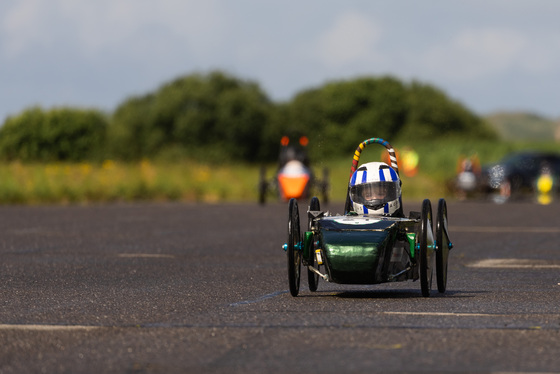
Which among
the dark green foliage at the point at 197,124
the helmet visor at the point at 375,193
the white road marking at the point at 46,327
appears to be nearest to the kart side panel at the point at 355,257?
the helmet visor at the point at 375,193

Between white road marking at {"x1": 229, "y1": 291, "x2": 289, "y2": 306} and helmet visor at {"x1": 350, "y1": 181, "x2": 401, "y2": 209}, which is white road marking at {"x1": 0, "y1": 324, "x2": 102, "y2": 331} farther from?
helmet visor at {"x1": 350, "y1": 181, "x2": 401, "y2": 209}

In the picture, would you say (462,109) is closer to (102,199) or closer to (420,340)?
(102,199)

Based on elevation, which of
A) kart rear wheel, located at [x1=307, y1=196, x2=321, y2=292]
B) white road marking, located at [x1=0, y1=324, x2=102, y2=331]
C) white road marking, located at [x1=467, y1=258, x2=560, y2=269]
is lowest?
white road marking, located at [x1=467, y1=258, x2=560, y2=269]

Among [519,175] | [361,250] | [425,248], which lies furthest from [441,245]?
[519,175]

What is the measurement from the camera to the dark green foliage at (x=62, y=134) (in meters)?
105

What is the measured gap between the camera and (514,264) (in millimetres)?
15430

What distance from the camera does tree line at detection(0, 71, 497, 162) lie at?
356 feet

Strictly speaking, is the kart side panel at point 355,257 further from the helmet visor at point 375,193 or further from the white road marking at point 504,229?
the white road marking at point 504,229

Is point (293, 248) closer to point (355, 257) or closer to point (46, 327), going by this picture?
point (355, 257)

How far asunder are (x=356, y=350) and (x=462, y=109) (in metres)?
117

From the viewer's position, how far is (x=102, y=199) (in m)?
40.7

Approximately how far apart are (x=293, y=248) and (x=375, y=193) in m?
1.35

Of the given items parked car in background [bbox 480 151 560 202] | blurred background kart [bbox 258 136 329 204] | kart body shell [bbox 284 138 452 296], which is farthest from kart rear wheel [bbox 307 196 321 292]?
parked car in background [bbox 480 151 560 202]

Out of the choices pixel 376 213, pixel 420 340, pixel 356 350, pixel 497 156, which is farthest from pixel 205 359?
pixel 497 156
